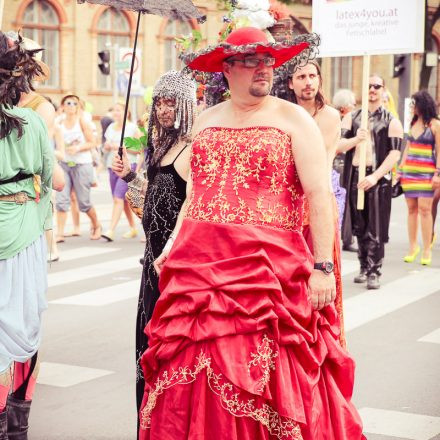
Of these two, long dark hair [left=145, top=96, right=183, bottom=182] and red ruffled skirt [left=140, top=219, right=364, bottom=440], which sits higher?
long dark hair [left=145, top=96, right=183, bottom=182]

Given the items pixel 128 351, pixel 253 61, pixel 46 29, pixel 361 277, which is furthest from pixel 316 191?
pixel 46 29

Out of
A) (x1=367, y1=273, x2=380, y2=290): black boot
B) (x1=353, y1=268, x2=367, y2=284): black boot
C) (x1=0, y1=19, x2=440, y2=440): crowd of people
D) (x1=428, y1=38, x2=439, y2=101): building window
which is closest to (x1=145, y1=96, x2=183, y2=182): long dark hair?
(x1=0, y1=19, x2=440, y2=440): crowd of people

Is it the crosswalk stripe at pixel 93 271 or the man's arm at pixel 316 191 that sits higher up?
the man's arm at pixel 316 191

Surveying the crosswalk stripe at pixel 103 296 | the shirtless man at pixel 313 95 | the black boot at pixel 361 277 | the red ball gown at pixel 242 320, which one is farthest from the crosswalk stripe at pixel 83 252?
the red ball gown at pixel 242 320

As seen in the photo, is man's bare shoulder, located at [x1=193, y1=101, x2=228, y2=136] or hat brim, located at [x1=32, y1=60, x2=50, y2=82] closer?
man's bare shoulder, located at [x1=193, y1=101, x2=228, y2=136]

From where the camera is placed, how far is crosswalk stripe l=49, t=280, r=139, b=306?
31.1 ft

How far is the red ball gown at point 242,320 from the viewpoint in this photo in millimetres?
4184

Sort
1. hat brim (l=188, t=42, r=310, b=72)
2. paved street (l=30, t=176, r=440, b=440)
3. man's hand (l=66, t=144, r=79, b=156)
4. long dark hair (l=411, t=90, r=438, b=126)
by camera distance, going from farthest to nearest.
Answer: man's hand (l=66, t=144, r=79, b=156) → long dark hair (l=411, t=90, r=438, b=126) → paved street (l=30, t=176, r=440, b=440) → hat brim (l=188, t=42, r=310, b=72)

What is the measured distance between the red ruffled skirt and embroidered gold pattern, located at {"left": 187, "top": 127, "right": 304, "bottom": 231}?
0.05 metres

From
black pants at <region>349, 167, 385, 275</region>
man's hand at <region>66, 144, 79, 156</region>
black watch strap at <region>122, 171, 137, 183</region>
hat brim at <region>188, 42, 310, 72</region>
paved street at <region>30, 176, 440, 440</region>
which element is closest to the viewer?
hat brim at <region>188, 42, 310, 72</region>

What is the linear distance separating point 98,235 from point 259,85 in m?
9.97

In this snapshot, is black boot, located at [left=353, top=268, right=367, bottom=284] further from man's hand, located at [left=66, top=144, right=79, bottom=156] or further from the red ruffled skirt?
the red ruffled skirt

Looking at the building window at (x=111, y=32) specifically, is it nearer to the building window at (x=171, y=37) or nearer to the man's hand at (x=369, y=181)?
the building window at (x=171, y=37)

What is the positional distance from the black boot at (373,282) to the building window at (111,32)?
29373 millimetres
